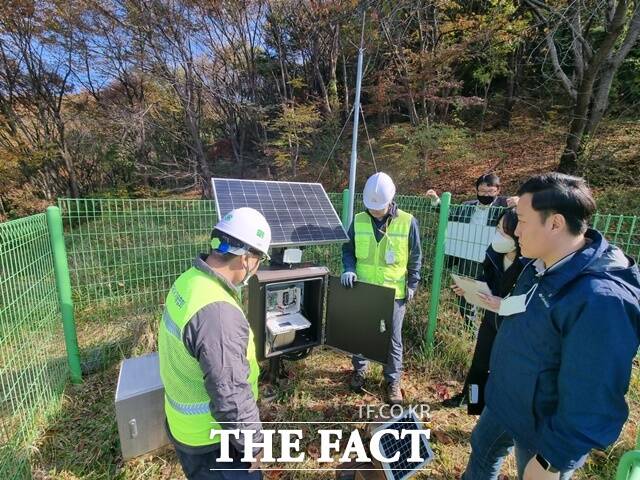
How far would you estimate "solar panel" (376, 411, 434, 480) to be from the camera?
2.14 meters

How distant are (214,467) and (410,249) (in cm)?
224

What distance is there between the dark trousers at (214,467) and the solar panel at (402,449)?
0.94 metres

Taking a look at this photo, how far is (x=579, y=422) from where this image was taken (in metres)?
1.17

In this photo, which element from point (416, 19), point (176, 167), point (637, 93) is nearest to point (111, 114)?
point (176, 167)

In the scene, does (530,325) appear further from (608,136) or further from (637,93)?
(637,93)

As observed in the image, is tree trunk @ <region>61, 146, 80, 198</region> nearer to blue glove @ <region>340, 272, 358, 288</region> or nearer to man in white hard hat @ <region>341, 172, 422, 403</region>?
man in white hard hat @ <region>341, 172, 422, 403</region>

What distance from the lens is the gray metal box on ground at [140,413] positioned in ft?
7.67

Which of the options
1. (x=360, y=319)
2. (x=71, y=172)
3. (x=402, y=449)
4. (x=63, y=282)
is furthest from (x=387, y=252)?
(x=71, y=172)

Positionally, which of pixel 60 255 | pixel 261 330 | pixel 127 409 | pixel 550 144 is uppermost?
pixel 550 144

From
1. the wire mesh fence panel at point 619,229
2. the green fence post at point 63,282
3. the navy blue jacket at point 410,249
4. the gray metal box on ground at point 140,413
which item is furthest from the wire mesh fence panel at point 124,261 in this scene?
the wire mesh fence panel at point 619,229

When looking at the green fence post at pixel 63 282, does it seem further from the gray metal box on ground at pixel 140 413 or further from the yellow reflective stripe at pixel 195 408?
the yellow reflective stripe at pixel 195 408

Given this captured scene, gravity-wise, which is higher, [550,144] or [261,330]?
[550,144]

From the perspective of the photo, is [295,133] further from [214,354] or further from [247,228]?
[214,354]

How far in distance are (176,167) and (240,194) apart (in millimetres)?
12690
